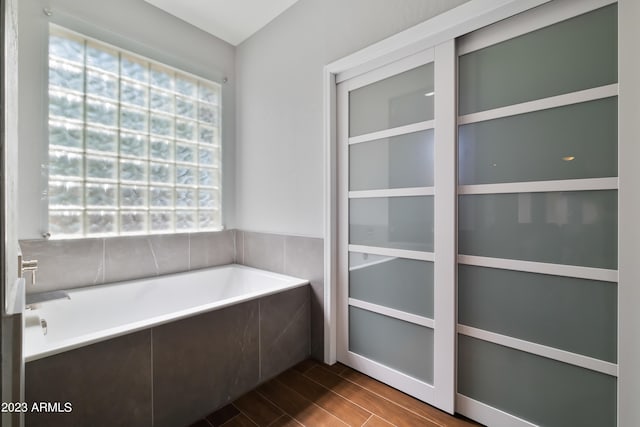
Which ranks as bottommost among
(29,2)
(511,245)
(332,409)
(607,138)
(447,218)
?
(332,409)

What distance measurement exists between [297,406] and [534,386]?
48.7 inches

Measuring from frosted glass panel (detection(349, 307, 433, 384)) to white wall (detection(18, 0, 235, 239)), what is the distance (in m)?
2.25

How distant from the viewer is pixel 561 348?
49.0 inches

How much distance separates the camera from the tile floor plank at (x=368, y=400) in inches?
58.3

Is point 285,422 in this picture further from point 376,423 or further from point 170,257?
point 170,257

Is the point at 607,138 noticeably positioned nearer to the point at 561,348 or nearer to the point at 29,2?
the point at 561,348

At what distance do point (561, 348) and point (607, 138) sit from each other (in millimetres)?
940

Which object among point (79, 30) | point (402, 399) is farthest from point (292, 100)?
point (402, 399)

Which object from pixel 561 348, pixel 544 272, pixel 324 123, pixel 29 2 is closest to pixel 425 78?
pixel 324 123

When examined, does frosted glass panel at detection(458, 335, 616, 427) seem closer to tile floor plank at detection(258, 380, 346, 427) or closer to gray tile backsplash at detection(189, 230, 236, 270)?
tile floor plank at detection(258, 380, 346, 427)

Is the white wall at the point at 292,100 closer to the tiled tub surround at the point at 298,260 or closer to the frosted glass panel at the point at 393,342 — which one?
the tiled tub surround at the point at 298,260

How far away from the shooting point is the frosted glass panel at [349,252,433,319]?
165 centimetres

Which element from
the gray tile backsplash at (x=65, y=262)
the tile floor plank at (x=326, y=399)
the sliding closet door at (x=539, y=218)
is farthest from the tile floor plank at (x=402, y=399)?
the gray tile backsplash at (x=65, y=262)

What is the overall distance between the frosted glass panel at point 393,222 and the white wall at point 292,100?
0.97 feet
